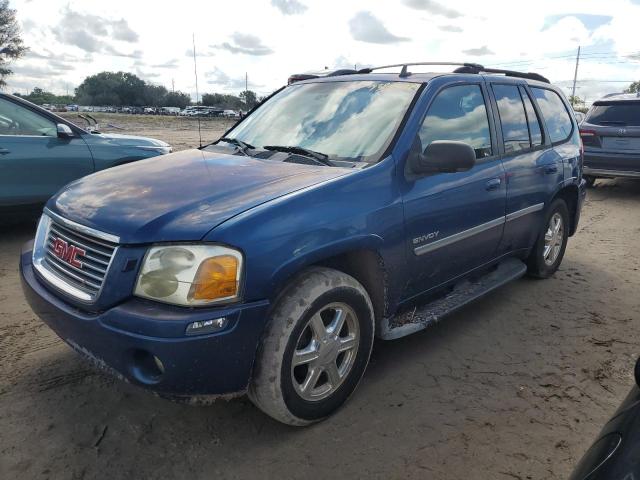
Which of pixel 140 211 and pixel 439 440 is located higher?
pixel 140 211

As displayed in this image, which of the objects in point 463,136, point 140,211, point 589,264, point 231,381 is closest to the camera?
point 231,381

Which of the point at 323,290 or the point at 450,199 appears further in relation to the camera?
the point at 450,199

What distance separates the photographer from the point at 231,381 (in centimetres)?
229

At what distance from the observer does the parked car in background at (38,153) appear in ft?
17.5

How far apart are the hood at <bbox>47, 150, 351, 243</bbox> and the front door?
0.57 metres

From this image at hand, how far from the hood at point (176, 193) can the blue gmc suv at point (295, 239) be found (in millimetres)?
13

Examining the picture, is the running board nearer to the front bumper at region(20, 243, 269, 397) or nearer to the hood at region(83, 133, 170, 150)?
the front bumper at region(20, 243, 269, 397)

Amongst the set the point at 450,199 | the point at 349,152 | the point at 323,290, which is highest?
the point at 349,152

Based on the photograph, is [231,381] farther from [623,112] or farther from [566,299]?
[623,112]

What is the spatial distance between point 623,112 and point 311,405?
8.97 meters

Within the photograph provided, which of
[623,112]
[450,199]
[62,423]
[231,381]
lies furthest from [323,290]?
[623,112]

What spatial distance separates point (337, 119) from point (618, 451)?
2.47 meters

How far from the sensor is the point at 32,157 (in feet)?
17.9

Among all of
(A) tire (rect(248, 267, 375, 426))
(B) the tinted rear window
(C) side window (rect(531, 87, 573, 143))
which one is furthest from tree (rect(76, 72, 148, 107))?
(A) tire (rect(248, 267, 375, 426))
